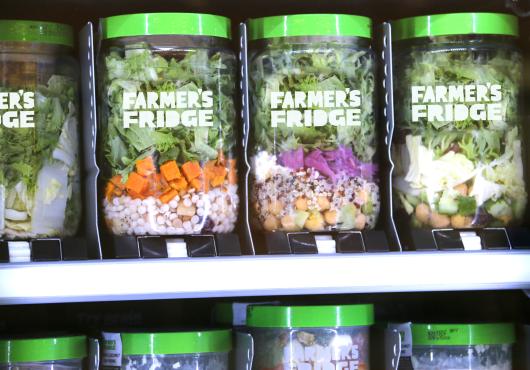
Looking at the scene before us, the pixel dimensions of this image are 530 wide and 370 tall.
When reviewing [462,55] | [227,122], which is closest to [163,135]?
[227,122]

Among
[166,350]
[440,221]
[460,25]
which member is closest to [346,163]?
[440,221]

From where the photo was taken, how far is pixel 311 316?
1.45m

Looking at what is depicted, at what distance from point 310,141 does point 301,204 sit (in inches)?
3.5

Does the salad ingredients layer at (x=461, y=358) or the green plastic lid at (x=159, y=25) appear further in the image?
the salad ingredients layer at (x=461, y=358)

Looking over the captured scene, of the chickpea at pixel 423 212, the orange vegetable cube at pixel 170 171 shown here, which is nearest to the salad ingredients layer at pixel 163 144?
the orange vegetable cube at pixel 170 171

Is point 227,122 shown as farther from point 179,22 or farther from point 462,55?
point 462,55

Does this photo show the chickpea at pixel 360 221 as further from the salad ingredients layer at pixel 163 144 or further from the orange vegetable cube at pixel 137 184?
the orange vegetable cube at pixel 137 184

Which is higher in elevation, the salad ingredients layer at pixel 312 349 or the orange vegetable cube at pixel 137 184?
the orange vegetable cube at pixel 137 184

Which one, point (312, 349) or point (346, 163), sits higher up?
point (346, 163)

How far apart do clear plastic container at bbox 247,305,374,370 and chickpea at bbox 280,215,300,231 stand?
0.36 feet

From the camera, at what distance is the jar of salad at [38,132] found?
55.2 inches

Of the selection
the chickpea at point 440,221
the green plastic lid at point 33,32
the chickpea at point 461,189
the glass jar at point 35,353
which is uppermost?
the green plastic lid at point 33,32

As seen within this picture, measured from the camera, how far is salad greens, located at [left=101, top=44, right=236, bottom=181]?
141 cm

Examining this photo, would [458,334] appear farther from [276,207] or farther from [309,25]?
[309,25]
